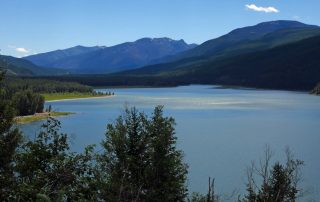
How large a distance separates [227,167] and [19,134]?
119 ft

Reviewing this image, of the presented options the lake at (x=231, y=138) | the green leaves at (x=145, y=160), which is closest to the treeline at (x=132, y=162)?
the green leaves at (x=145, y=160)

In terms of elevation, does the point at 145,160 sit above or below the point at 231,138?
above

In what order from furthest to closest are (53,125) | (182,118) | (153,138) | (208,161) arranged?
1. (182,118)
2. (208,161)
3. (153,138)
4. (53,125)

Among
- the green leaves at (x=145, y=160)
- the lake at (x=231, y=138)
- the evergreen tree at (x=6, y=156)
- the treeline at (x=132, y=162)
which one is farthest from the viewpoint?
the lake at (x=231, y=138)

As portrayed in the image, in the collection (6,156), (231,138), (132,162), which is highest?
(6,156)

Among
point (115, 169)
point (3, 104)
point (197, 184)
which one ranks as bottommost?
point (197, 184)

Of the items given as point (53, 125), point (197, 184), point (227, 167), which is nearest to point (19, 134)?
point (53, 125)

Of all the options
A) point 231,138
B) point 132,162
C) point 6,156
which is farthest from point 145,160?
point 231,138

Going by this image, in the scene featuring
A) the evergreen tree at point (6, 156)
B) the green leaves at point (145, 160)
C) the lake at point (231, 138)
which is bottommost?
the lake at point (231, 138)

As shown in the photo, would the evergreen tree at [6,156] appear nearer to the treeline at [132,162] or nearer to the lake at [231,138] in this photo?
the treeline at [132,162]

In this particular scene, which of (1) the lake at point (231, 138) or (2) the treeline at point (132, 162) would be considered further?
(1) the lake at point (231, 138)

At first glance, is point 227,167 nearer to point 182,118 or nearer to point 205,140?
point 205,140

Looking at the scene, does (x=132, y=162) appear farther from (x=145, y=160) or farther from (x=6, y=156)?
(x=6, y=156)

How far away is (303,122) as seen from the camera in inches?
4114
